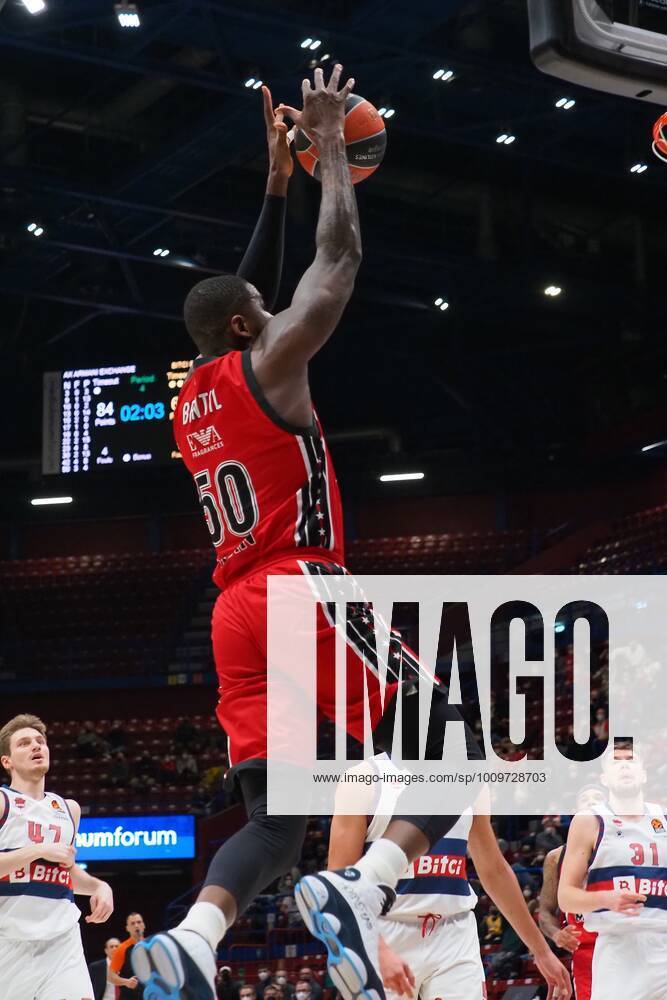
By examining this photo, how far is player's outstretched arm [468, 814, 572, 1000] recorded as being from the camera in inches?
203

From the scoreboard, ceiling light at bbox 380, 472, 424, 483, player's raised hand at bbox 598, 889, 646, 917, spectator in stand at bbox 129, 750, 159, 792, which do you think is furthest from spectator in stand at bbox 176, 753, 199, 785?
player's raised hand at bbox 598, 889, 646, 917

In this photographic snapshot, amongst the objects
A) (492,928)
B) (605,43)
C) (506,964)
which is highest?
(605,43)

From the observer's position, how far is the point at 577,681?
17.0 m

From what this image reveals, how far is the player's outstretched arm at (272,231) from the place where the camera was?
4973 millimetres

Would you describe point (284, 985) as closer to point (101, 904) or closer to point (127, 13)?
point (101, 904)

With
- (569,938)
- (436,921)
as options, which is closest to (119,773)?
(569,938)

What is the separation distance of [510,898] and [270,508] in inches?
83.6

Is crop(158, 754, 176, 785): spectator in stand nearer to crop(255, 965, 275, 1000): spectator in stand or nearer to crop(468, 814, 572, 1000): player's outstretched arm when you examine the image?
crop(255, 965, 275, 1000): spectator in stand

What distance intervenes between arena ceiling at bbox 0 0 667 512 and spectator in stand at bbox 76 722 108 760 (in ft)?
17.4

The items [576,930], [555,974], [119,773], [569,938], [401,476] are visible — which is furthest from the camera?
[401,476]

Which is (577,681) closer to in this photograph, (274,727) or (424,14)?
(424,14)

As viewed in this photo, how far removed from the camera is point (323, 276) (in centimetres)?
409

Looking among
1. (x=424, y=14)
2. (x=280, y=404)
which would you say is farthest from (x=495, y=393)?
(x=280, y=404)

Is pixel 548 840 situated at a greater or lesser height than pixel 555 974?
lesser
